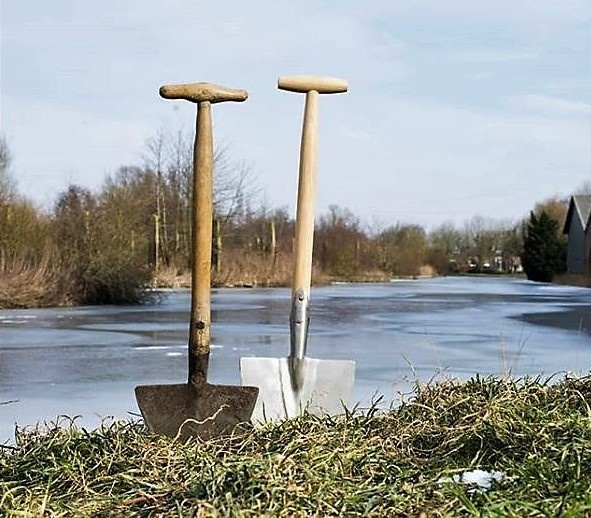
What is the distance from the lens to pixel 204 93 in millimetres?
2596

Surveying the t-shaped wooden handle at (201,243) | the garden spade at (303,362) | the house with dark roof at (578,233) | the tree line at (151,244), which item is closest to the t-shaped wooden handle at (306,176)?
the garden spade at (303,362)

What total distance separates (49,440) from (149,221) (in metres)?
19.0

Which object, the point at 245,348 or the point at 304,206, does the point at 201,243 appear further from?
the point at 245,348

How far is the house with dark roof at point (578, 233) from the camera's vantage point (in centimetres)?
3189

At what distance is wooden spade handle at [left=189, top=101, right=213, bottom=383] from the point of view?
254 cm

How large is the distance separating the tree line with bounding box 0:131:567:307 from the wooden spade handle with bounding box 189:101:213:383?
35.3 feet

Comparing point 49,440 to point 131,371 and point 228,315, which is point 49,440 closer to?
point 131,371

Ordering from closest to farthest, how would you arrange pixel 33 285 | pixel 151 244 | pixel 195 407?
pixel 195 407 < pixel 33 285 < pixel 151 244

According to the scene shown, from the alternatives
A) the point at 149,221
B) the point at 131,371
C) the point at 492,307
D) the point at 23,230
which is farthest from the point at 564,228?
the point at 131,371

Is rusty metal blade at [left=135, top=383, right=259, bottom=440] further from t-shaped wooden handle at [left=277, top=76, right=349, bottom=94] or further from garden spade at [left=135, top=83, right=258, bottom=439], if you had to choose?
t-shaped wooden handle at [left=277, top=76, right=349, bottom=94]

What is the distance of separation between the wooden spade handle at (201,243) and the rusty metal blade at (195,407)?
89 millimetres

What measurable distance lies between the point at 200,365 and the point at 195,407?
0.13 meters

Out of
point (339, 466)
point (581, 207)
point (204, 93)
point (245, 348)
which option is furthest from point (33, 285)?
point (581, 207)

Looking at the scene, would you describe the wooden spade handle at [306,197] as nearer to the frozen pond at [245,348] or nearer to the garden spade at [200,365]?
the garden spade at [200,365]
